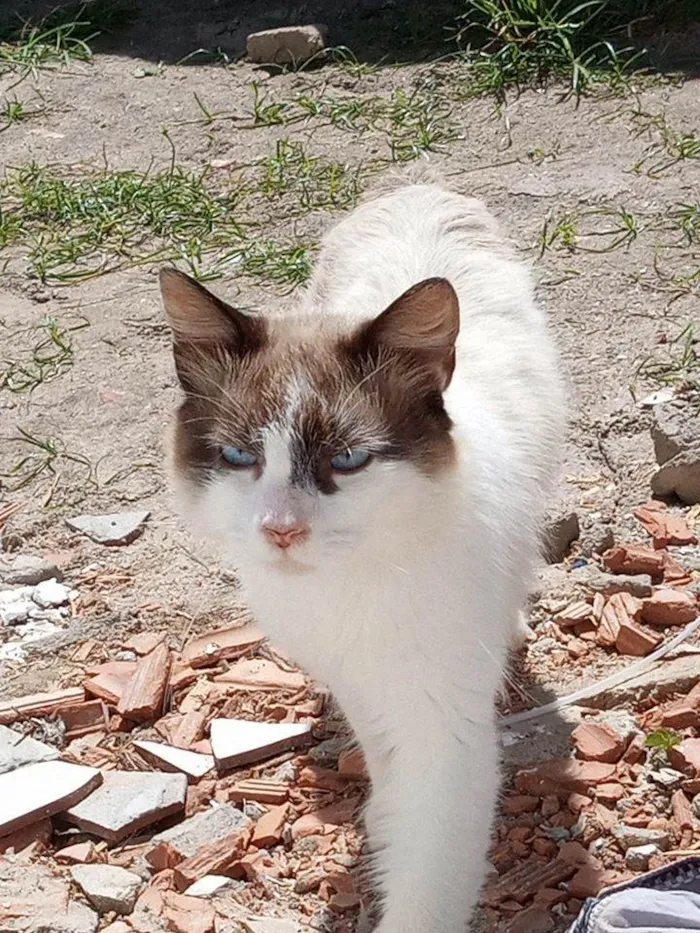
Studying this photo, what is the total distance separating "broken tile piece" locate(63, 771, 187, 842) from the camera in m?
3.47

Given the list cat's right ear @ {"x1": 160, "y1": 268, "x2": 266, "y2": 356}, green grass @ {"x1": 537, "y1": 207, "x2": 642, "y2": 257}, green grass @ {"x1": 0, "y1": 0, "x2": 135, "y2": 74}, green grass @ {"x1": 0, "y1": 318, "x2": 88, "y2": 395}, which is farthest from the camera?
green grass @ {"x1": 0, "y1": 0, "x2": 135, "y2": 74}

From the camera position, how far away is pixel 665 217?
235 inches

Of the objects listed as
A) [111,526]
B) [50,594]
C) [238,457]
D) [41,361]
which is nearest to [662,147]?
[41,361]

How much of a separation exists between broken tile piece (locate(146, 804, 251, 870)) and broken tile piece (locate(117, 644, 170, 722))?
0.42 meters

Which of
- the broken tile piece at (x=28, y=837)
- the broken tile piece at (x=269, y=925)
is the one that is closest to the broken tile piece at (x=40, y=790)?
the broken tile piece at (x=28, y=837)

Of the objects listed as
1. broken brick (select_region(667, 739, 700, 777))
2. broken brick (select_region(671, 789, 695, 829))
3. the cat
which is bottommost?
broken brick (select_region(671, 789, 695, 829))

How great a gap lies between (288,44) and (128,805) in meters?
5.48

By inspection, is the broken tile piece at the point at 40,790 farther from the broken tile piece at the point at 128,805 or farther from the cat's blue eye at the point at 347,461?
the cat's blue eye at the point at 347,461

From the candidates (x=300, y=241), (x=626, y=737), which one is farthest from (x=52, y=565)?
(x=300, y=241)

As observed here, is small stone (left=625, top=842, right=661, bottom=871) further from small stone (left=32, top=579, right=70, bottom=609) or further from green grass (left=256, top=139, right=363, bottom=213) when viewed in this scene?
green grass (left=256, top=139, right=363, bottom=213)

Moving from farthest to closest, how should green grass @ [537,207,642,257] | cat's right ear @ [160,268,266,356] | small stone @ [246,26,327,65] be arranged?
small stone @ [246,26,327,65], green grass @ [537,207,642,257], cat's right ear @ [160,268,266,356]

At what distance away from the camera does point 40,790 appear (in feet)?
11.6

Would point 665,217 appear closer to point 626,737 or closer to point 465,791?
point 626,737

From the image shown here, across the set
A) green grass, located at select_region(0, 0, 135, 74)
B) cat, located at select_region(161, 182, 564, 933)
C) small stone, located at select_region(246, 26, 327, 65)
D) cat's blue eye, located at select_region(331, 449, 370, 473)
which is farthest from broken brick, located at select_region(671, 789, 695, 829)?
green grass, located at select_region(0, 0, 135, 74)
